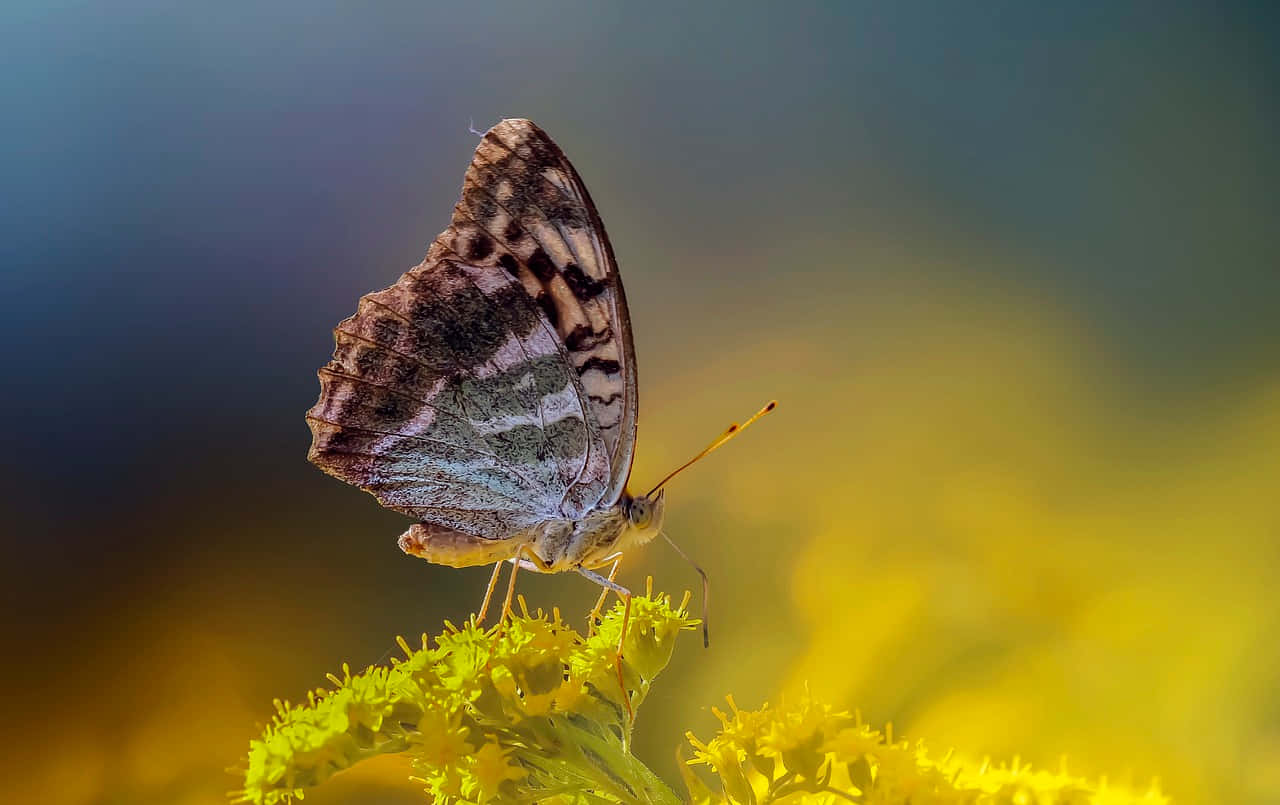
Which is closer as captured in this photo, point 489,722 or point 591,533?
point 489,722

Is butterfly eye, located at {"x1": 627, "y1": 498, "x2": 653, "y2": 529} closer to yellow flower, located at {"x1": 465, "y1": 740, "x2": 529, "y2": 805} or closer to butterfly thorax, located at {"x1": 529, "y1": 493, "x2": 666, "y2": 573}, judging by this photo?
butterfly thorax, located at {"x1": 529, "y1": 493, "x2": 666, "y2": 573}

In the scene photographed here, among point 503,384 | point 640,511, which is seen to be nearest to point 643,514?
point 640,511

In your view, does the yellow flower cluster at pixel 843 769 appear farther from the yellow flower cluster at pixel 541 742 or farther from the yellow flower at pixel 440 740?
the yellow flower at pixel 440 740

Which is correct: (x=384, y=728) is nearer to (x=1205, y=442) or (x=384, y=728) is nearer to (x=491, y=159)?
(x=491, y=159)

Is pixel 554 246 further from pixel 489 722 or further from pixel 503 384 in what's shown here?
pixel 489 722

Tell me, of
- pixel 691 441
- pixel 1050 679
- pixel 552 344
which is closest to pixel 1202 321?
pixel 1050 679

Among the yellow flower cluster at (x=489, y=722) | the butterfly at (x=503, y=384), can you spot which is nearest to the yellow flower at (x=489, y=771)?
the yellow flower cluster at (x=489, y=722)

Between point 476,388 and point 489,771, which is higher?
point 476,388
